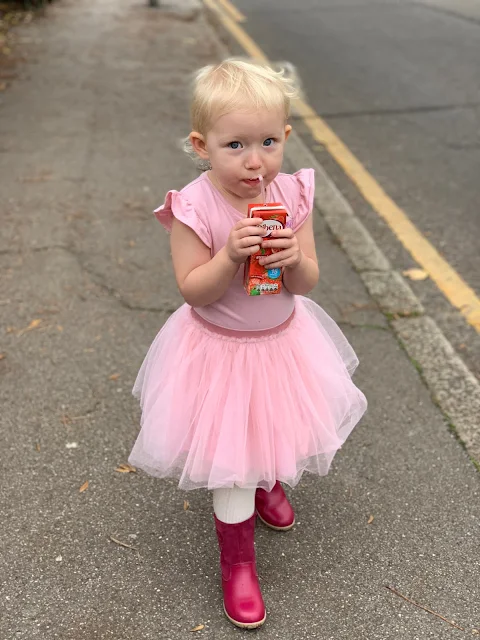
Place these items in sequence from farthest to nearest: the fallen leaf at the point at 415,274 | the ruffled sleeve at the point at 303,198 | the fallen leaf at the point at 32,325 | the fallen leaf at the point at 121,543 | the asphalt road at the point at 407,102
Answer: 1. the asphalt road at the point at 407,102
2. the fallen leaf at the point at 415,274
3. the fallen leaf at the point at 32,325
4. the fallen leaf at the point at 121,543
5. the ruffled sleeve at the point at 303,198

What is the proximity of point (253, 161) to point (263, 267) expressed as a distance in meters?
0.27

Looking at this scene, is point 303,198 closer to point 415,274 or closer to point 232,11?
point 415,274

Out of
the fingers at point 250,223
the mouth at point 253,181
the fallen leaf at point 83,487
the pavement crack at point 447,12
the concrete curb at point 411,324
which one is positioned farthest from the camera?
the pavement crack at point 447,12

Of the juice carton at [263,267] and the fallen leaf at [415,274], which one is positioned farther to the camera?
the fallen leaf at [415,274]

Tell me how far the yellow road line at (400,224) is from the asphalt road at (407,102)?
0.06m

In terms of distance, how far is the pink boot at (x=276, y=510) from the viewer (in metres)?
2.55

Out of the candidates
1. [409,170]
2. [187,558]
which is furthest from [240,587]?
[409,170]

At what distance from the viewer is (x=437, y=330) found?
3707mm

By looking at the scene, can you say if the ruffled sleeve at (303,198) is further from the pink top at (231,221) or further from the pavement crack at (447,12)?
the pavement crack at (447,12)

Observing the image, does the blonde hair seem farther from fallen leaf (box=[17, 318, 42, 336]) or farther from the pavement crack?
the pavement crack

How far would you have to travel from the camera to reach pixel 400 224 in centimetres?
498

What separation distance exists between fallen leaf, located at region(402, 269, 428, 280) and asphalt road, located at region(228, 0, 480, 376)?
2.8 inches

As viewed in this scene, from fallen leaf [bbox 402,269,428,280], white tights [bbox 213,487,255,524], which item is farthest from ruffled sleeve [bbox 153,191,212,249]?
fallen leaf [bbox 402,269,428,280]

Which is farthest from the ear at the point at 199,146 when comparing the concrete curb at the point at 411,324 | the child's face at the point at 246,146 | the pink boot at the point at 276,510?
the concrete curb at the point at 411,324
